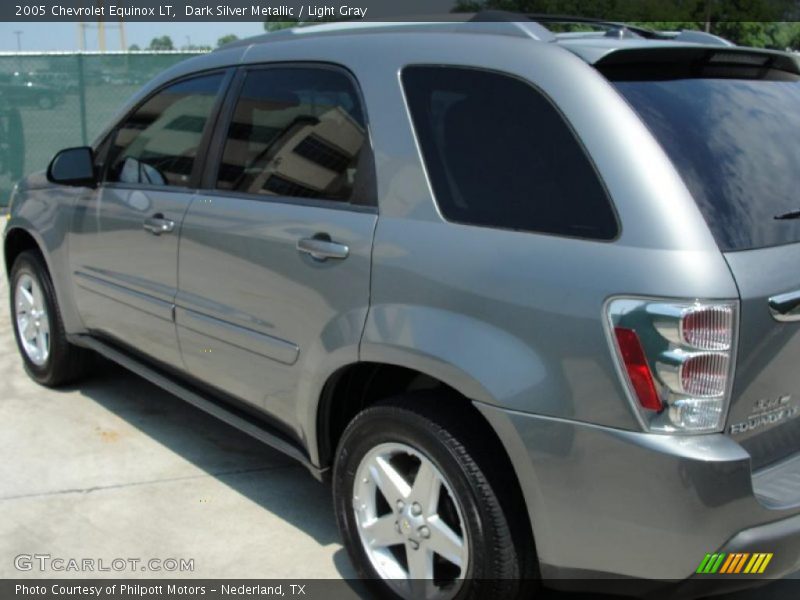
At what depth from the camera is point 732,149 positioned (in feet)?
A: 8.10

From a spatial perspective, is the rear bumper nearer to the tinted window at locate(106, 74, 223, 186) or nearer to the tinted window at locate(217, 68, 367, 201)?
the tinted window at locate(217, 68, 367, 201)

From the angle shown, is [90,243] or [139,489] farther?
[90,243]

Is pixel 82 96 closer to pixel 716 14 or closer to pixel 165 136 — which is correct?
pixel 165 136

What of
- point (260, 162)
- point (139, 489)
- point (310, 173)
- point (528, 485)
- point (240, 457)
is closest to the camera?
point (528, 485)

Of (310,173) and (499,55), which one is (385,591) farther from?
(499,55)

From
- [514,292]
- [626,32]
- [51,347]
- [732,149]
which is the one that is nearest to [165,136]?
[51,347]

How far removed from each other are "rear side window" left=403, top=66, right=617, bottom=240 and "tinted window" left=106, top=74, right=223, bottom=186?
A: 1282 mm

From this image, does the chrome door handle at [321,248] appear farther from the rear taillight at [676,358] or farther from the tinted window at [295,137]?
the rear taillight at [676,358]

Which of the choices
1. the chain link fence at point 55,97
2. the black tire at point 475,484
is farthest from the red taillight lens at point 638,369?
the chain link fence at point 55,97

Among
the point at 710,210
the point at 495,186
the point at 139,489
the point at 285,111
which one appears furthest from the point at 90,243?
the point at 710,210

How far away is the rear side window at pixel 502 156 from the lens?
2.37m

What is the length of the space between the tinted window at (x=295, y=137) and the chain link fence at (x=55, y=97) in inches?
360

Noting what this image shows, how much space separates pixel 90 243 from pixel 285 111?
5.10 feet

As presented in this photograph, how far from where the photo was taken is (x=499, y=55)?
8.62 feet
